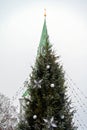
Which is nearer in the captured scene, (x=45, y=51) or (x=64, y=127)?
(x=64, y=127)

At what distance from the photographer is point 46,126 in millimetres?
8602

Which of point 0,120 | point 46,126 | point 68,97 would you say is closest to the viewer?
point 46,126

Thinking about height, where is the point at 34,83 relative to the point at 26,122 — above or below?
above

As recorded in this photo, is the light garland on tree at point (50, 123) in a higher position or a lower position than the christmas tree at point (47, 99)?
lower

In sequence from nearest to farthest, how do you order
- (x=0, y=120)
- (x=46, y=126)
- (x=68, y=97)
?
(x=46, y=126) < (x=68, y=97) < (x=0, y=120)

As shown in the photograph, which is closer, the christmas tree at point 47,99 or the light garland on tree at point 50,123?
the light garland on tree at point 50,123

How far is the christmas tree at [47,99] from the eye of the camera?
8.73 m

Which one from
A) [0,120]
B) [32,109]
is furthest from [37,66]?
[0,120]

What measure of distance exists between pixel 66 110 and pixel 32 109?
0.91 m

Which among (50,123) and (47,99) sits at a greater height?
(47,99)

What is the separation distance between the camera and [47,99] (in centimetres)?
880

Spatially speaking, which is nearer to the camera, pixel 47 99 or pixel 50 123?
pixel 50 123

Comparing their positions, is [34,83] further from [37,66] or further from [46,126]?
[46,126]

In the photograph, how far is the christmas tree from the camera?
873 cm
